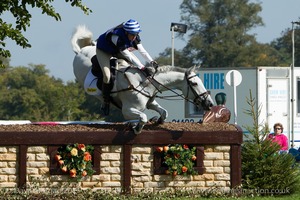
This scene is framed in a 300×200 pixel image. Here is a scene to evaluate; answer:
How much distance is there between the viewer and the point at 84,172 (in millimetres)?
15633

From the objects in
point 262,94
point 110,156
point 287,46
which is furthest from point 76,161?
point 287,46

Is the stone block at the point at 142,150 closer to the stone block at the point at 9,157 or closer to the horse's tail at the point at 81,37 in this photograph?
the stone block at the point at 9,157

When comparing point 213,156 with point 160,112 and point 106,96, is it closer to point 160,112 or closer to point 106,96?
point 160,112

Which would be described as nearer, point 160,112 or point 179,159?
point 179,159

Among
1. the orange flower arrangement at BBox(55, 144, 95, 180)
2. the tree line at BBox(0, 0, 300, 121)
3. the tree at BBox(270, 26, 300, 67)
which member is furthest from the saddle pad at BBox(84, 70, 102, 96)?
the tree at BBox(270, 26, 300, 67)

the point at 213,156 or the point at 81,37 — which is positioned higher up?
the point at 81,37

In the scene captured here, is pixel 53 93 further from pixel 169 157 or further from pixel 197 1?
pixel 169 157

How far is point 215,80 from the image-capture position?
101 feet

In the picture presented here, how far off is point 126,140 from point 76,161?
844 mm

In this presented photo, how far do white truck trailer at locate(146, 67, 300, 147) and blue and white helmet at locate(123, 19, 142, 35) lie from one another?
48.0 feet

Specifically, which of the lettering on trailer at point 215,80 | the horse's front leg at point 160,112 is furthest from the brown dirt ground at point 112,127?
the lettering on trailer at point 215,80

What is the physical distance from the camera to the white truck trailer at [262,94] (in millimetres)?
30547

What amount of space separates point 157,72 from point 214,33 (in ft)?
226

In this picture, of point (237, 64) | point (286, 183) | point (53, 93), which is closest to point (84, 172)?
point (286, 183)
